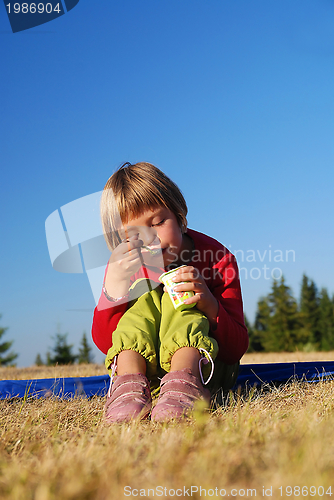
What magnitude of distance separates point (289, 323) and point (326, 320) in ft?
13.4

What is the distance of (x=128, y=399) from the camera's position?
1475 mm

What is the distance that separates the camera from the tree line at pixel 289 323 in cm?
2895

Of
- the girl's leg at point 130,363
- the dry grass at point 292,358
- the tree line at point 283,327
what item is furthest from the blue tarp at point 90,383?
the tree line at point 283,327

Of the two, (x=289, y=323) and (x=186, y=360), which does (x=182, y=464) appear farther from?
(x=289, y=323)

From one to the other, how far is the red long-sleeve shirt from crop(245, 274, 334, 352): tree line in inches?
1051

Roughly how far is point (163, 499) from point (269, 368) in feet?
8.22

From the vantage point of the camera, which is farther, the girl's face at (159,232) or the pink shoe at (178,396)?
the girl's face at (159,232)

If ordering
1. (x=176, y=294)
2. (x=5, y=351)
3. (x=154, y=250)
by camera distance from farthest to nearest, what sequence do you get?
(x=5, y=351)
(x=154, y=250)
(x=176, y=294)

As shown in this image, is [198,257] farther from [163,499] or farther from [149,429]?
[163,499]

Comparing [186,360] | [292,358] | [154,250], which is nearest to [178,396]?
[186,360]

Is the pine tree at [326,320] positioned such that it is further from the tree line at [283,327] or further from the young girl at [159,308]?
the young girl at [159,308]

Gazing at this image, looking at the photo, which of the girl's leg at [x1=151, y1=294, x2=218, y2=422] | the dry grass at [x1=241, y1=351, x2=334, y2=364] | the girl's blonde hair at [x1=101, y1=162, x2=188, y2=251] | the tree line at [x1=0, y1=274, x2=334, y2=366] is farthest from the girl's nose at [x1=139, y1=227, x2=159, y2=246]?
the tree line at [x1=0, y1=274, x2=334, y2=366]

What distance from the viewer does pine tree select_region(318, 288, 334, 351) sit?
28812 mm

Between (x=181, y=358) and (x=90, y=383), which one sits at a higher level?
(x=181, y=358)
